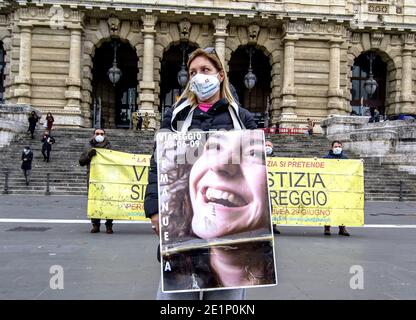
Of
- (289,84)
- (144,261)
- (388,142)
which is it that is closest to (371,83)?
(289,84)

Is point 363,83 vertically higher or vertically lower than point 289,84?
higher

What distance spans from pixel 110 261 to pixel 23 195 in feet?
42.4

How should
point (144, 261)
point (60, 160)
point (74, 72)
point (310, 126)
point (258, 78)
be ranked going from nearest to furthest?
point (144, 261), point (60, 160), point (310, 126), point (74, 72), point (258, 78)

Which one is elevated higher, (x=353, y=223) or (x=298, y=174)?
(x=298, y=174)

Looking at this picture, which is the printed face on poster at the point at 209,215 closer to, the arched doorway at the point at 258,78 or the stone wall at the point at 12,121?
the stone wall at the point at 12,121

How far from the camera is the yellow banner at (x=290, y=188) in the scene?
10961 millimetres

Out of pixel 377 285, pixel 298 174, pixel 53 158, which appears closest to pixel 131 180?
pixel 298 174

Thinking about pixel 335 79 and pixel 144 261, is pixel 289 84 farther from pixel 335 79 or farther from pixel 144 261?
pixel 144 261

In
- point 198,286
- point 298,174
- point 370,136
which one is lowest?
point 198,286

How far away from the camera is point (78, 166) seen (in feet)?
73.3

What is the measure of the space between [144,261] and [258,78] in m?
32.5

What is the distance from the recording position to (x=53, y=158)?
23203 mm

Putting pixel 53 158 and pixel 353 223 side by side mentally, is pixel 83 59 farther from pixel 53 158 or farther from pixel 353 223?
pixel 353 223
